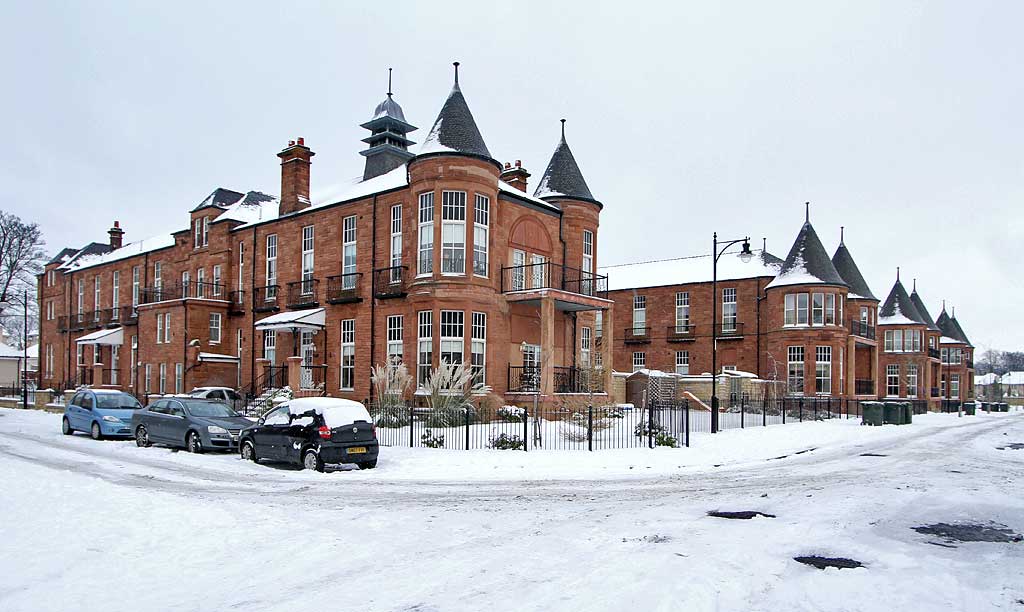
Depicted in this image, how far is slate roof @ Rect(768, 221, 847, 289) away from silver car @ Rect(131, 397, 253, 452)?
32749 mm

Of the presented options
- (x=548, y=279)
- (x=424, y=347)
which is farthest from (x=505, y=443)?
(x=548, y=279)

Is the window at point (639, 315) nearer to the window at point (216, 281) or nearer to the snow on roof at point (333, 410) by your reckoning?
the window at point (216, 281)

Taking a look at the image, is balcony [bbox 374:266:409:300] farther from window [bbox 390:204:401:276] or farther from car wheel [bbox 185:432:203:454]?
car wheel [bbox 185:432:203:454]

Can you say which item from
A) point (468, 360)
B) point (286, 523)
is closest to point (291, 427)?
point (286, 523)

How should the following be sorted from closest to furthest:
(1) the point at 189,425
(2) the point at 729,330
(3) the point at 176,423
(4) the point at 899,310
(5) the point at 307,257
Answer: (1) the point at 189,425
(3) the point at 176,423
(5) the point at 307,257
(2) the point at 729,330
(4) the point at 899,310

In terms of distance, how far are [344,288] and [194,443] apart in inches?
522

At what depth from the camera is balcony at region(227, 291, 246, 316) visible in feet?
123

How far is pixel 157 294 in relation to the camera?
43188 mm

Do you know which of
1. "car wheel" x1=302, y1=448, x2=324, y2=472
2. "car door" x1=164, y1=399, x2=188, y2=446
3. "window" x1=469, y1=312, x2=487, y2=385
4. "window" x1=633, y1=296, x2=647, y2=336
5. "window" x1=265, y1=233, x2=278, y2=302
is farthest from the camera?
"window" x1=633, y1=296, x2=647, y2=336

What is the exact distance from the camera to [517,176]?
36938mm

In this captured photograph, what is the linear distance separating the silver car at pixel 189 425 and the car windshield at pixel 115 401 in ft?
8.58

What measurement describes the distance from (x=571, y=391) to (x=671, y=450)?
430 inches

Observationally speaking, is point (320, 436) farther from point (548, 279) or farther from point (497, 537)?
point (548, 279)

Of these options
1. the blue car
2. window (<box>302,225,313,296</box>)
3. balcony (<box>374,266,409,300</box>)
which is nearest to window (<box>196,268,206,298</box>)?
window (<box>302,225,313,296</box>)
